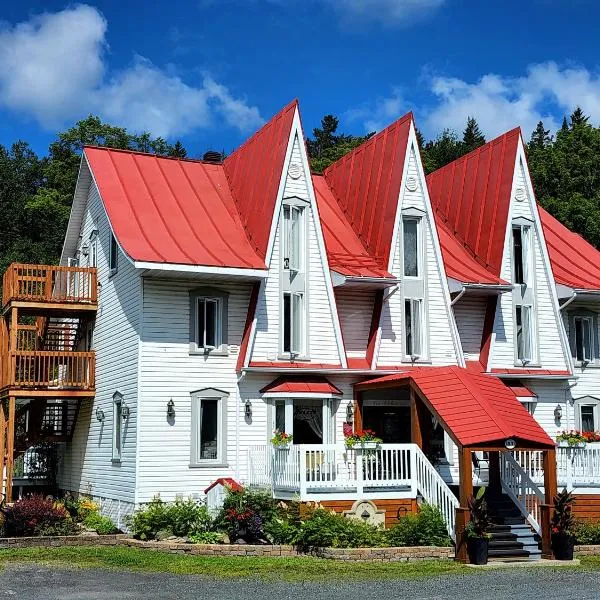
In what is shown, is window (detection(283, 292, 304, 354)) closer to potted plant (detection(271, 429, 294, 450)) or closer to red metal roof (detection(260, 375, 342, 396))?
Result: red metal roof (detection(260, 375, 342, 396))

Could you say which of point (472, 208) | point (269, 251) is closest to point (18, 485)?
point (269, 251)

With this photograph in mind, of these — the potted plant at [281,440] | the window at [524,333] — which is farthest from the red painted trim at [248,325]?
the window at [524,333]

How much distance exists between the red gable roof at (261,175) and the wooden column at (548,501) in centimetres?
969

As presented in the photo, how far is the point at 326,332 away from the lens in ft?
90.5

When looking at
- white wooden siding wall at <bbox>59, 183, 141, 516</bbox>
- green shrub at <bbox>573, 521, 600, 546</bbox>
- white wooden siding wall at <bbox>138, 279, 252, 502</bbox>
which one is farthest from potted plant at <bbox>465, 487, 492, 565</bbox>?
A: white wooden siding wall at <bbox>59, 183, 141, 516</bbox>

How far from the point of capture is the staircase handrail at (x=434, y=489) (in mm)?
22244

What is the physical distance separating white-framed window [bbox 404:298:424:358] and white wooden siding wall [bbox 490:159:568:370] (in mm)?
2754

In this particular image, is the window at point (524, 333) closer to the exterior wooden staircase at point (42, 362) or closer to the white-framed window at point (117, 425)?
the white-framed window at point (117, 425)

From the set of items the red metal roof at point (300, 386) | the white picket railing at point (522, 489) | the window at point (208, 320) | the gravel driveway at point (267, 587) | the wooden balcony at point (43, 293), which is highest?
the wooden balcony at point (43, 293)

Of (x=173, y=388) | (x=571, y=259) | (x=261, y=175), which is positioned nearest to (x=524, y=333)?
(x=571, y=259)

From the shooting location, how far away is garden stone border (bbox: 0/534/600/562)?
804 inches

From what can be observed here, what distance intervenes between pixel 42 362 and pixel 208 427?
6.83m

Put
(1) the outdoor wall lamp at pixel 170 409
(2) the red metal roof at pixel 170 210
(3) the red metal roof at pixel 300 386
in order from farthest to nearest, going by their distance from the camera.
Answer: (3) the red metal roof at pixel 300 386
(2) the red metal roof at pixel 170 210
(1) the outdoor wall lamp at pixel 170 409

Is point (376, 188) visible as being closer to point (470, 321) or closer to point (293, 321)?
point (470, 321)
